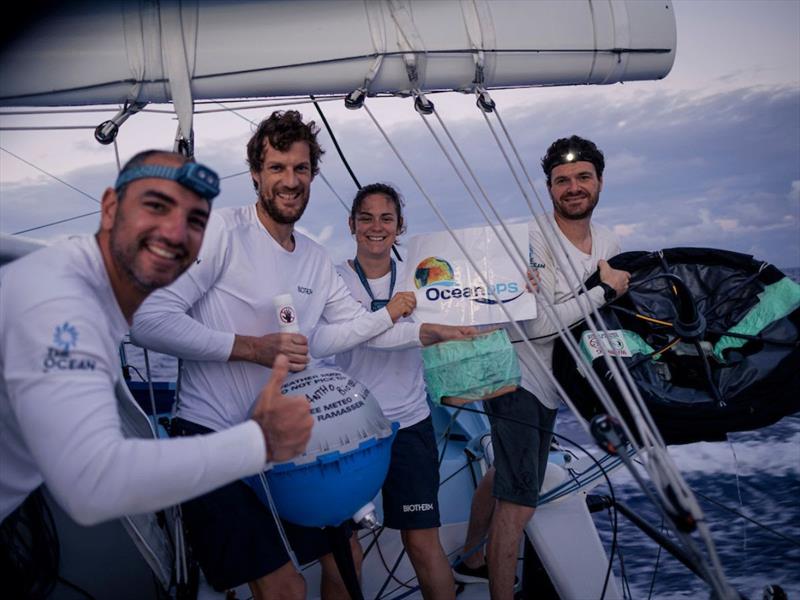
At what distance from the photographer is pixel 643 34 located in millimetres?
2941

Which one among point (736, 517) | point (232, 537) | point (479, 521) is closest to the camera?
point (232, 537)

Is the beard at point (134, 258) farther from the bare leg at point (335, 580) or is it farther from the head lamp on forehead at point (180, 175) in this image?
the bare leg at point (335, 580)

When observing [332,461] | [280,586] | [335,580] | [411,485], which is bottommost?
[335,580]

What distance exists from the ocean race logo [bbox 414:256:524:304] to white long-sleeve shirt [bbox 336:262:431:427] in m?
0.22

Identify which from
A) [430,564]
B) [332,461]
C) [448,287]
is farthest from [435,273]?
[430,564]

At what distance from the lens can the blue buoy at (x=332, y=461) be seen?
1.77 m

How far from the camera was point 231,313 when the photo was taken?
7.01 ft

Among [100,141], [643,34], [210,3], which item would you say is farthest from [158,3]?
[643,34]

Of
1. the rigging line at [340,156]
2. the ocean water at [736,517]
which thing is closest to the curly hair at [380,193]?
the rigging line at [340,156]

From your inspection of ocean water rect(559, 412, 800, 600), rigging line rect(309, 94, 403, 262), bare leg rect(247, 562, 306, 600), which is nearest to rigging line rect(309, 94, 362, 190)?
rigging line rect(309, 94, 403, 262)

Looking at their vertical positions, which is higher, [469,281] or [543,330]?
[469,281]

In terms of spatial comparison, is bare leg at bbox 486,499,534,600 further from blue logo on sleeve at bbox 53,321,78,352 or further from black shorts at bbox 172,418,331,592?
blue logo on sleeve at bbox 53,321,78,352

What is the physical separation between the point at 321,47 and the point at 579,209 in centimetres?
128

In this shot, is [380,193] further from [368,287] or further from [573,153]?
[573,153]
